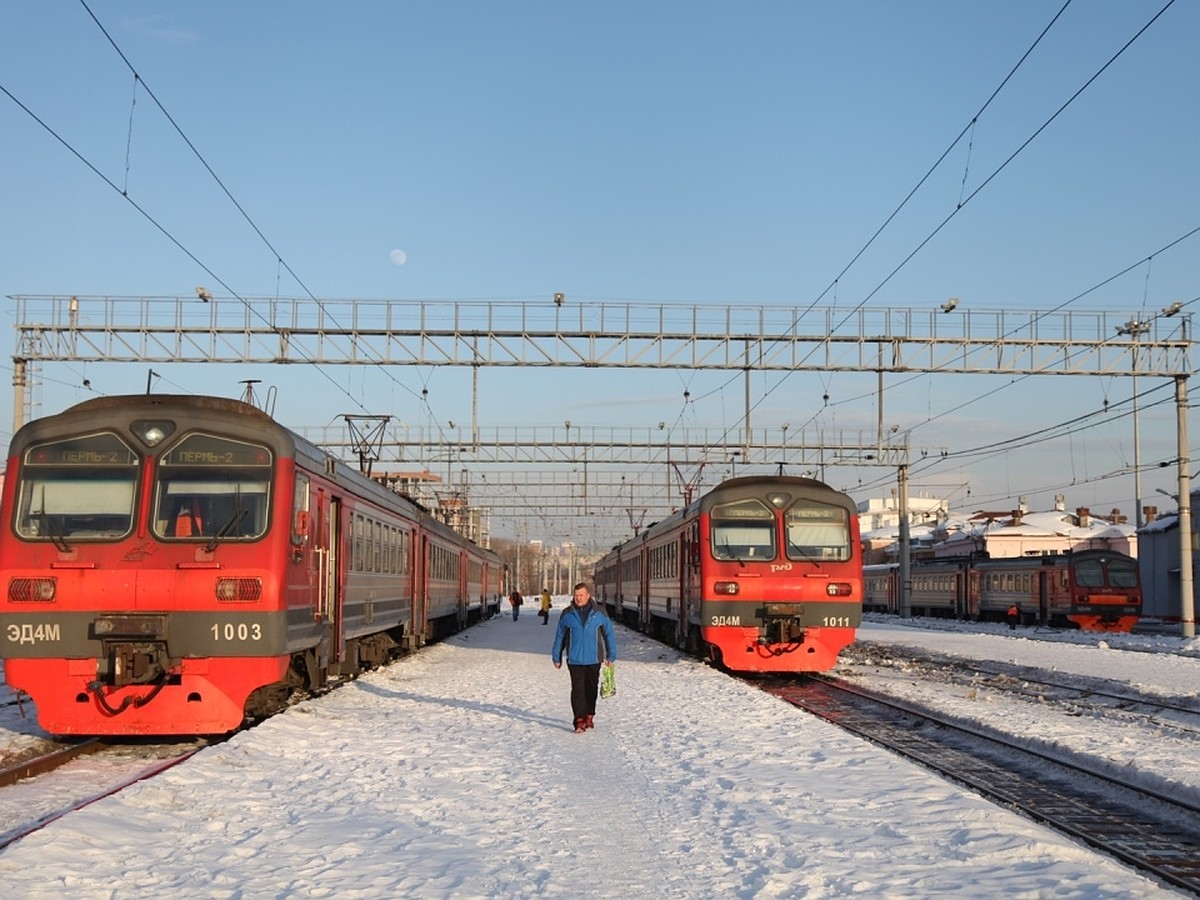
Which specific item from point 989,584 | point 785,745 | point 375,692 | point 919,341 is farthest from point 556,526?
point 785,745

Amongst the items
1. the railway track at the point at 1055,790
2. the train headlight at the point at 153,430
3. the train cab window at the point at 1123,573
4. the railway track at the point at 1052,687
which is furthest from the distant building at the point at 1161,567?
the train headlight at the point at 153,430

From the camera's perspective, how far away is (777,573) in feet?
66.9

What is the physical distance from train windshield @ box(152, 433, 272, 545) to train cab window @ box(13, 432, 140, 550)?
321mm

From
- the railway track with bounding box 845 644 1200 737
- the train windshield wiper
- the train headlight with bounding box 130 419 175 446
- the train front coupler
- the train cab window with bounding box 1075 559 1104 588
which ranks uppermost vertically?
the train headlight with bounding box 130 419 175 446

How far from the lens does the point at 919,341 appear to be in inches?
1214

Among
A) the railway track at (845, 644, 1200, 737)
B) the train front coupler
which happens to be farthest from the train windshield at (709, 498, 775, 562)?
the railway track at (845, 644, 1200, 737)

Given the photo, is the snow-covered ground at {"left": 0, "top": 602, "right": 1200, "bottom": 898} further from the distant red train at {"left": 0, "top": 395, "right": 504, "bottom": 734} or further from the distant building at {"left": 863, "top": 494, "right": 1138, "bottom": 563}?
the distant building at {"left": 863, "top": 494, "right": 1138, "bottom": 563}

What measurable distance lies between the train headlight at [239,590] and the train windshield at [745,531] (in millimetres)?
10047

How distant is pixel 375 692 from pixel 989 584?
3782 cm

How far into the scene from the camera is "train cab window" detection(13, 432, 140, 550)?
1212 centimetres

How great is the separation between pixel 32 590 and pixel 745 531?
11794mm

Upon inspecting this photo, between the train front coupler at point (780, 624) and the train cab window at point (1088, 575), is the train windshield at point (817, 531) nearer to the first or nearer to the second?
the train front coupler at point (780, 624)

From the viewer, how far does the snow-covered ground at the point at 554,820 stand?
6.74 meters

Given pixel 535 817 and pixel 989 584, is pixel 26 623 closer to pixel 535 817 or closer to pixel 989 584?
pixel 535 817
